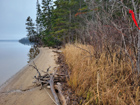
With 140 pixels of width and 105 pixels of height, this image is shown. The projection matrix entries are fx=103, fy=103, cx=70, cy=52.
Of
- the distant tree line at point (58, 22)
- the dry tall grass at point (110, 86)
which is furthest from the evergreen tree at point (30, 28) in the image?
the dry tall grass at point (110, 86)

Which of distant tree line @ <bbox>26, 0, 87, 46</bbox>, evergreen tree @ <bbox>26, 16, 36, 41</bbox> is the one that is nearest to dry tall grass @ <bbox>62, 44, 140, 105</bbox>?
distant tree line @ <bbox>26, 0, 87, 46</bbox>

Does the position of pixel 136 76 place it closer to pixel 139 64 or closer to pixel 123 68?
pixel 139 64

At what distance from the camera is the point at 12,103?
2232 millimetres

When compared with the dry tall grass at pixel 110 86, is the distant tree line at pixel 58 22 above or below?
above

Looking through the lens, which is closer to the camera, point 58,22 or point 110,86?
point 110,86

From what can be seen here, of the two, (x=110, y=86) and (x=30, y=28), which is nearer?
(x=110, y=86)

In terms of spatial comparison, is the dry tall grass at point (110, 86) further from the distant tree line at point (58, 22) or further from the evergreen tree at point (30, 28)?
the evergreen tree at point (30, 28)

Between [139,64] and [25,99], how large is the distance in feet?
7.97

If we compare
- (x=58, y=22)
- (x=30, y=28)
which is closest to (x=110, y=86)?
(x=58, y=22)

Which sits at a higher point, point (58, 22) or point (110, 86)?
point (58, 22)

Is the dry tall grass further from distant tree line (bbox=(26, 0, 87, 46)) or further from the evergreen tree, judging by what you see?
the evergreen tree

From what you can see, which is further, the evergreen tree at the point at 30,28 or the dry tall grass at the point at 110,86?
the evergreen tree at the point at 30,28

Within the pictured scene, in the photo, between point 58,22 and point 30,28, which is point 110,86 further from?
point 30,28

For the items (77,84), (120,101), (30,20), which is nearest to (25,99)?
(77,84)
